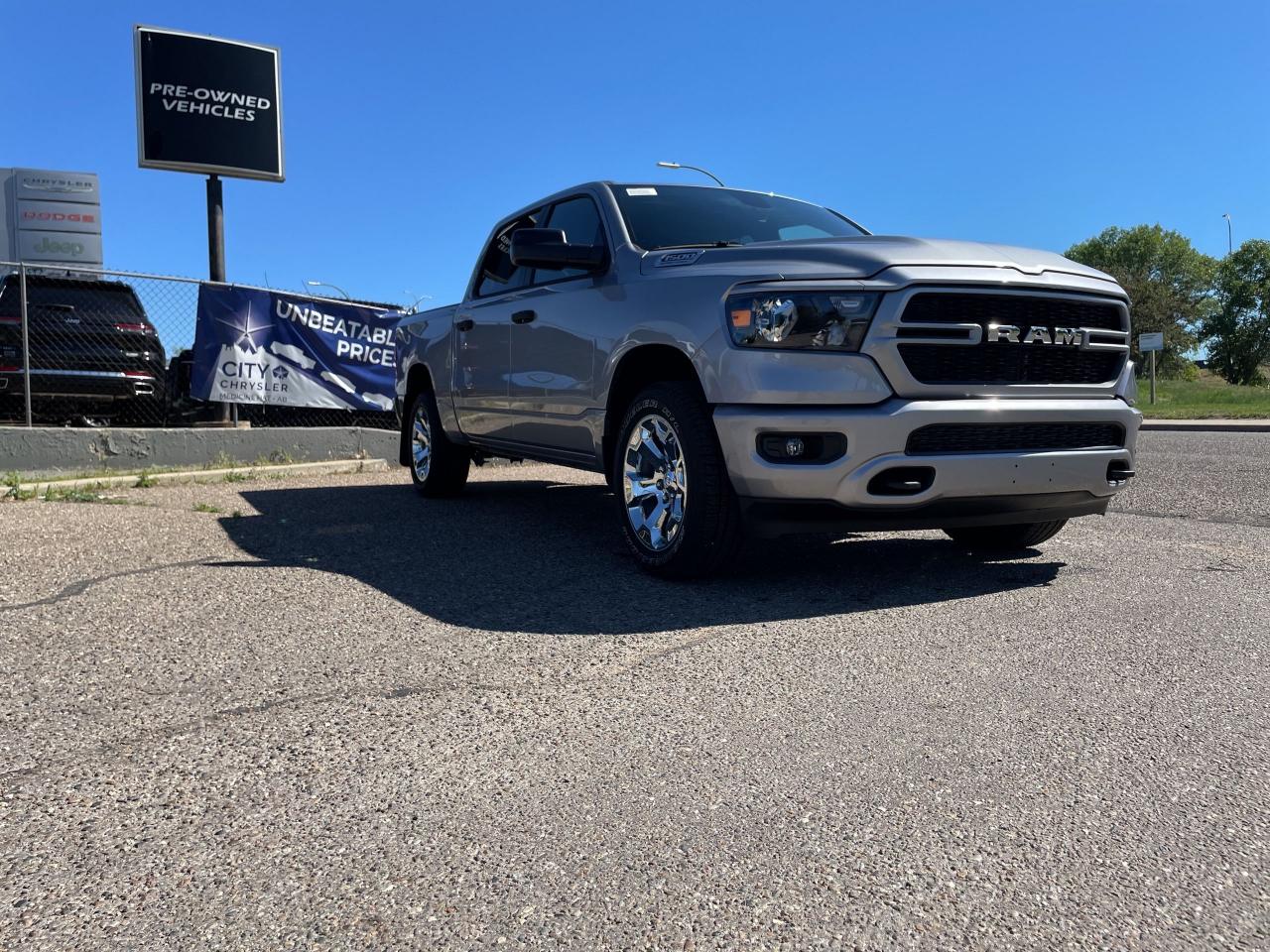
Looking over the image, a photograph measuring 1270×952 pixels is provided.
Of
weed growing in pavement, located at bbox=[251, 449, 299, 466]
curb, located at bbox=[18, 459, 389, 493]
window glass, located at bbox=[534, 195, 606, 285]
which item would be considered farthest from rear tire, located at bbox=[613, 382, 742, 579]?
weed growing in pavement, located at bbox=[251, 449, 299, 466]

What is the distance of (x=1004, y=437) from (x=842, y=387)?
2.46 ft

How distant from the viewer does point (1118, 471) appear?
15.4ft

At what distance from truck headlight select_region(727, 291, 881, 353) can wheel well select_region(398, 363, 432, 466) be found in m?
4.30

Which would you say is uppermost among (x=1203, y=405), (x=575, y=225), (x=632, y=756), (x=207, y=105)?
(x=207, y=105)

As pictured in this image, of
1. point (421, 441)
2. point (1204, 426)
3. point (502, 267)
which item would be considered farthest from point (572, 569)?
point (1204, 426)

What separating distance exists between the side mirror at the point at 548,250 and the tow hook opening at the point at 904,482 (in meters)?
1.99

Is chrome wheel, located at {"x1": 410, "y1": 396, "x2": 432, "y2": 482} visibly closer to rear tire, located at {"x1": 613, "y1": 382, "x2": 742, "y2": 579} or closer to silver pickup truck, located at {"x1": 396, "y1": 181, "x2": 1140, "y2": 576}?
silver pickup truck, located at {"x1": 396, "y1": 181, "x2": 1140, "y2": 576}

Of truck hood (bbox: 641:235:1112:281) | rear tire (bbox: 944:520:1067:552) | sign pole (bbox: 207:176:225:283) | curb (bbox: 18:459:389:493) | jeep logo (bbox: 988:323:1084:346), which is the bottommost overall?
rear tire (bbox: 944:520:1067:552)

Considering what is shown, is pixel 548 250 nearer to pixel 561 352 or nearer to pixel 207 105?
pixel 561 352

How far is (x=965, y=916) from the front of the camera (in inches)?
73.4

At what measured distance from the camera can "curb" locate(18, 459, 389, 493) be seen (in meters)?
8.20

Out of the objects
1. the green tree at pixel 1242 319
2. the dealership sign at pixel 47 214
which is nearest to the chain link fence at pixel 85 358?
the dealership sign at pixel 47 214

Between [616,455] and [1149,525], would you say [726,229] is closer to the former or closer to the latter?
[616,455]

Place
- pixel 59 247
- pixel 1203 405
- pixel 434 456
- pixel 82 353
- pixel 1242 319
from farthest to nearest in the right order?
pixel 1242 319 → pixel 1203 405 → pixel 59 247 → pixel 82 353 → pixel 434 456
